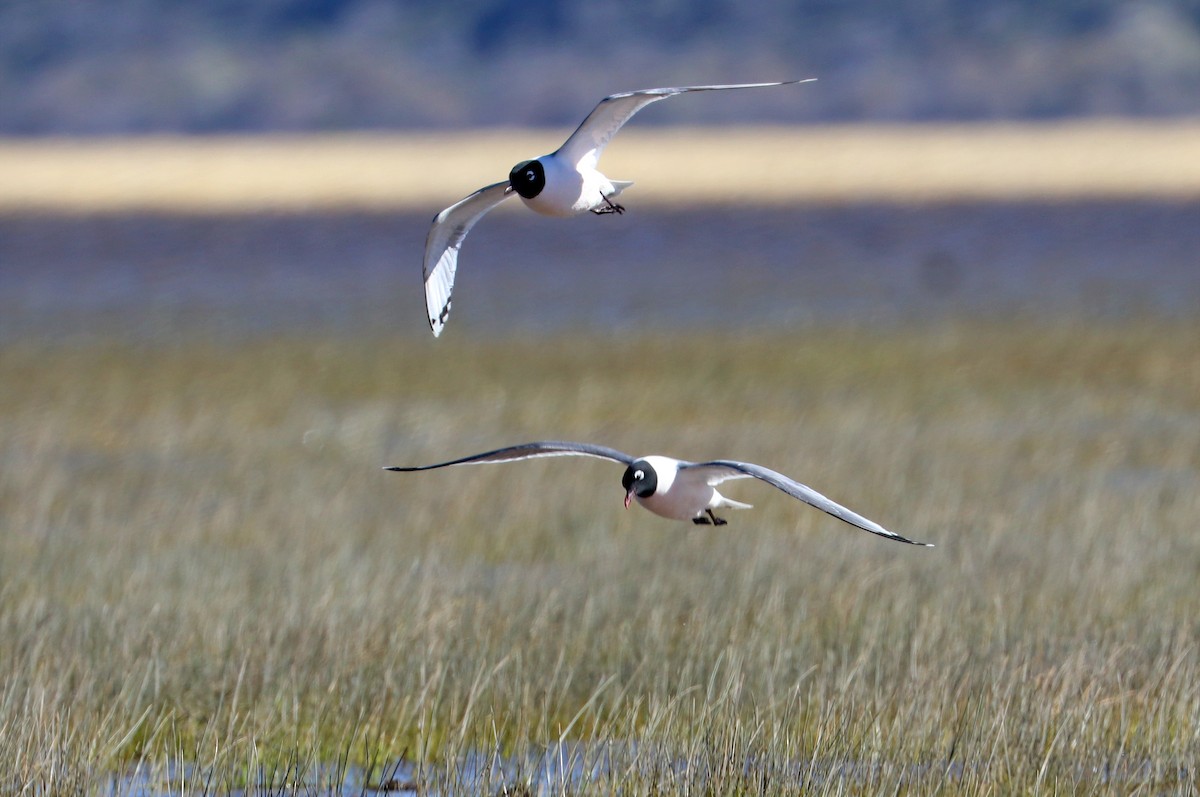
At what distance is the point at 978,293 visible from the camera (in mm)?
37656

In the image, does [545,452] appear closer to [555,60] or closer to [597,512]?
[597,512]

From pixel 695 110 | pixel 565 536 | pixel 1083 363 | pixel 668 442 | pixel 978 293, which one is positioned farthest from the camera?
pixel 695 110

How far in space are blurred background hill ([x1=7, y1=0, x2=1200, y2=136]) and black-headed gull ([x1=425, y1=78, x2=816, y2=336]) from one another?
13692 cm

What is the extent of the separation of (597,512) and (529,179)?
8.83 m

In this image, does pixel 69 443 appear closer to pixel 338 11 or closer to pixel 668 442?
pixel 668 442

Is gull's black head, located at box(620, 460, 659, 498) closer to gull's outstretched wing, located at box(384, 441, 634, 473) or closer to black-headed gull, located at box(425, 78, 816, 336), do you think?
gull's outstretched wing, located at box(384, 441, 634, 473)

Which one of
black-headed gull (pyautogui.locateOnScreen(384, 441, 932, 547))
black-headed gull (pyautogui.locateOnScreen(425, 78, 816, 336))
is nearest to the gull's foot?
black-headed gull (pyautogui.locateOnScreen(425, 78, 816, 336))

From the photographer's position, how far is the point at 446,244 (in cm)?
739

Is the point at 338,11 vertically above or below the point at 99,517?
above

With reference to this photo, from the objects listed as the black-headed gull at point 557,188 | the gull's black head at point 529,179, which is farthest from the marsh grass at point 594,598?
the gull's black head at point 529,179

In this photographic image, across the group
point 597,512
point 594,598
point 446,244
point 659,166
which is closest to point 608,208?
point 446,244

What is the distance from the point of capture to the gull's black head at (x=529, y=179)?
6.15m

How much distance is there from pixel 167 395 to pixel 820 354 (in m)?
8.45

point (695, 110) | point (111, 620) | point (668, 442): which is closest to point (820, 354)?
point (668, 442)
